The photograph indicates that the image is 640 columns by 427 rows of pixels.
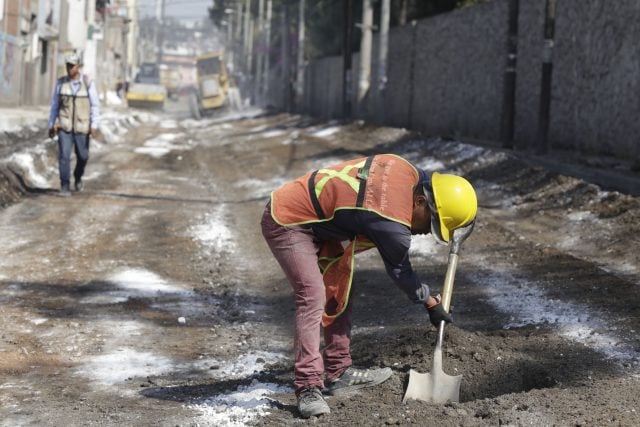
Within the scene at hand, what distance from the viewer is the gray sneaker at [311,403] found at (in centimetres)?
538

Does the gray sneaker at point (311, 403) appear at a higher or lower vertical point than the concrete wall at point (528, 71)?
lower

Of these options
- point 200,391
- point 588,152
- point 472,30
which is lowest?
point 200,391

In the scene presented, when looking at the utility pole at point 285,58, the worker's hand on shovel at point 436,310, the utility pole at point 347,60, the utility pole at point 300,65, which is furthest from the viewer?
the utility pole at point 285,58

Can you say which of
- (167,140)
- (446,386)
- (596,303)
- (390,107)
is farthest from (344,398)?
(390,107)

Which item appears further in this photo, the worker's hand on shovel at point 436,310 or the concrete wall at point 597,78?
the concrete wall at point 597,78

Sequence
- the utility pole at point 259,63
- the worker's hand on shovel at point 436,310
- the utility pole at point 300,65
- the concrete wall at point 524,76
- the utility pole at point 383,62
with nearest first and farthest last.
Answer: the worker's hand on shovel at point 436,310
the concrete wall at point 524,76
the utility pole at point 383,62
the utility pole at point 300,65
the utility pole at point 259,63

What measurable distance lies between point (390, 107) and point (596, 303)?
25997 millimetres

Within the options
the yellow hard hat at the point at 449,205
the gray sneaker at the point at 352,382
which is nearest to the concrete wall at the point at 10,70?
the gray sneaker at the point at 352,382

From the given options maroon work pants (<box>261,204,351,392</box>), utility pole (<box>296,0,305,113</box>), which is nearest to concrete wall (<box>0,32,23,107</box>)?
utility pole (<box>296,0,305,113</box>)

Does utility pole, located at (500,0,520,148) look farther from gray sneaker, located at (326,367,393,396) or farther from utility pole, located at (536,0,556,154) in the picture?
gray sneaker, located at (326,367,393,396)

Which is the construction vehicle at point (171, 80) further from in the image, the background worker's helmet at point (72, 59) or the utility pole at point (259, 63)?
the background worker's helmet at point (72, 59)

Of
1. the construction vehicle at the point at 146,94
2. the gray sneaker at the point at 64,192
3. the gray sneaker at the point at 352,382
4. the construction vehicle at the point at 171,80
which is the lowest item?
the gray sneaker at the point at 352,382

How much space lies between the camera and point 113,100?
70562mm

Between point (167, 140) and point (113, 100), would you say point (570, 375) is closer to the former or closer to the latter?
point (167, 140)
